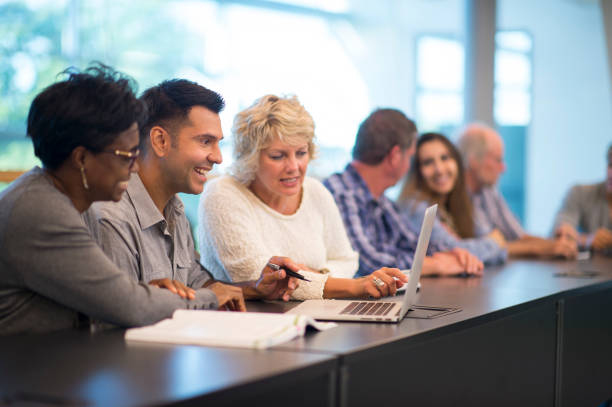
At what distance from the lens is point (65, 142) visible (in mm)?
1480

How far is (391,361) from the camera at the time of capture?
1443 mm

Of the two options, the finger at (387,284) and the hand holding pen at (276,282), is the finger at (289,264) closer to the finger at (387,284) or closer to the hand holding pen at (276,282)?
the hand holding pen at (276,282)

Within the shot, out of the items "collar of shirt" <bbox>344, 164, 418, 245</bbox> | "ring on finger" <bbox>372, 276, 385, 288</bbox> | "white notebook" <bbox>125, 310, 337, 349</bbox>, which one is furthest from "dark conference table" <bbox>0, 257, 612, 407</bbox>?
"collar of shirt" <bbox>344, 164, 418, 245</bbox>

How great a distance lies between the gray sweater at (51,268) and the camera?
1.37 m

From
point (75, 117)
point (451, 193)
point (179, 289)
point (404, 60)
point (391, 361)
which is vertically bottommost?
point (391, 361)

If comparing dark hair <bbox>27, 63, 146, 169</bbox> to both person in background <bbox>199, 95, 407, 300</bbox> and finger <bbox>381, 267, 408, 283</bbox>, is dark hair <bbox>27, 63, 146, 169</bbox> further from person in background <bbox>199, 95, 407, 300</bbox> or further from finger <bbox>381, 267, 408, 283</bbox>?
finger <bbox>381, 267, 408, 283</bbox>

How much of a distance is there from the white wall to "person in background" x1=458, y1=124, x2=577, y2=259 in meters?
2.04

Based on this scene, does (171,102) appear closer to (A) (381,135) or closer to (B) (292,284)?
(B) (292,284)

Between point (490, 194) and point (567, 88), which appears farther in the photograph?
point (567, 88)

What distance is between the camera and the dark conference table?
41.9 inches

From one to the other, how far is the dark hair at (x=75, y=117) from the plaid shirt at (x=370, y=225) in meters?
1.56

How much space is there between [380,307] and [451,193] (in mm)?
1983

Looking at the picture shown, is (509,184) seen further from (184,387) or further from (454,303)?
(184,387)

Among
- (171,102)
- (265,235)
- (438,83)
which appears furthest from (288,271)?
(438,83)
